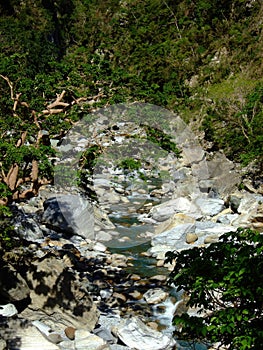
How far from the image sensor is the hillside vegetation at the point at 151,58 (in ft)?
19.5

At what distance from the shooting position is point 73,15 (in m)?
20.0

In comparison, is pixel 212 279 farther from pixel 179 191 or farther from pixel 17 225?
pixel 179 191

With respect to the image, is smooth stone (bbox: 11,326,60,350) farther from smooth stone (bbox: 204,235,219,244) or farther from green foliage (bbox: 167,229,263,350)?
smooth stone (bbox: 204,235,219,244)

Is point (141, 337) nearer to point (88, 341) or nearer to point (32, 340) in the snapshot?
point (88, 341)

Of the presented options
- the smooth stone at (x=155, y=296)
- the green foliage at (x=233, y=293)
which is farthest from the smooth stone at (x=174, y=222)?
the green foliage at (x=233, y=293)

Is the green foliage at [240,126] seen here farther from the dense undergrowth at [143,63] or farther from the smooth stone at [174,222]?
the smooth stone at [174,222]

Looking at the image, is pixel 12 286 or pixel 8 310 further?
pixel 12 286

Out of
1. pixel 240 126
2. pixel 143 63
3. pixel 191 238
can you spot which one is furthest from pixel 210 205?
pixel 143 63

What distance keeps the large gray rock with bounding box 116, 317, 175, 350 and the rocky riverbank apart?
0.03 ft

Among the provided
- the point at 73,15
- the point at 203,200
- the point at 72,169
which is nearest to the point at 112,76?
the point at 72,169

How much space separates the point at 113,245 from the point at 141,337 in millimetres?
3455

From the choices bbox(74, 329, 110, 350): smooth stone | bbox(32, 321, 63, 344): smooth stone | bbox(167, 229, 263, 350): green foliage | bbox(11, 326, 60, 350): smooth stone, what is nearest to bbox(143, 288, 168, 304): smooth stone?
bbox(74, 329, 110, 350): smooth stone

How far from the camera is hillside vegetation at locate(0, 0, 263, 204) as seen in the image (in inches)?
233

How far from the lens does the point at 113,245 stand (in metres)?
7.93
